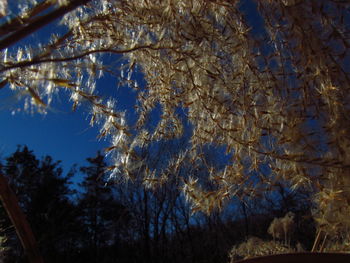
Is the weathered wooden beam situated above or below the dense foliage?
below

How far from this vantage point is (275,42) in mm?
1306

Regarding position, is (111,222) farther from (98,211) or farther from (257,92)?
(257,92)

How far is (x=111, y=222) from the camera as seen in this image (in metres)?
10.0

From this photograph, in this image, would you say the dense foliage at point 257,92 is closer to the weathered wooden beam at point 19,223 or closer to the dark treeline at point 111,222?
the weathered wooden beam at point 19,223

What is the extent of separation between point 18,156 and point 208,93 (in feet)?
28.7

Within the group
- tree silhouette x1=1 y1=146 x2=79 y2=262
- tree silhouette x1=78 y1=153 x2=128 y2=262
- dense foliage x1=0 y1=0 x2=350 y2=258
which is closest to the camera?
dense foliage x1=0 y1=0 x2=350 y2=258

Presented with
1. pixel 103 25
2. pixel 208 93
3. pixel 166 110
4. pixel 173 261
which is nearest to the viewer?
pixel 103 25

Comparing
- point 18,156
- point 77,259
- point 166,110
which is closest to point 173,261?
point 77,259

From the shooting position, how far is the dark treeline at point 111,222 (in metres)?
8.20

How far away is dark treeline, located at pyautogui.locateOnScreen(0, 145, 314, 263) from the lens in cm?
820

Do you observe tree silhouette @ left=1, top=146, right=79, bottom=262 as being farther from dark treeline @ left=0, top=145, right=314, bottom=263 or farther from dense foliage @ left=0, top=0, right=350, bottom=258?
dense foliage @ left=0, top=0, right=350, bottom=258

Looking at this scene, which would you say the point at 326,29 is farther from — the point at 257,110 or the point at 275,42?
the point at 257,110

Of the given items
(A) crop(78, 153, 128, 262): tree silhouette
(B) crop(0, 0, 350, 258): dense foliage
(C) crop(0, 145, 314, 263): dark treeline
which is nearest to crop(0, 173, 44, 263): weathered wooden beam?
(B) crop(0, 0, 350, 258): dense foliage

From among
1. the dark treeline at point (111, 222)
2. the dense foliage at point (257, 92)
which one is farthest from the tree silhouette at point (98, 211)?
the dense foliage at point (257, 92)
